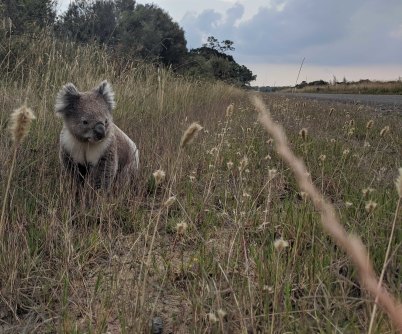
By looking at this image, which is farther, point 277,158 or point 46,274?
point 277,158

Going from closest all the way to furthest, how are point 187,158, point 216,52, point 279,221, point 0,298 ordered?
1. point 0,298
2. point 279,221
3. point 187,158
4. point 216,52

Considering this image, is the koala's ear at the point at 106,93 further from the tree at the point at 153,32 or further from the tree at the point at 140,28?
the tree at the point at 153,32

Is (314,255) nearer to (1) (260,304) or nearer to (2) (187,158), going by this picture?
(1) (260,304)

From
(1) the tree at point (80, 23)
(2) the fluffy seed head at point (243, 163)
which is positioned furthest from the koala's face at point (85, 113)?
(1) the tree at point (80, 23)

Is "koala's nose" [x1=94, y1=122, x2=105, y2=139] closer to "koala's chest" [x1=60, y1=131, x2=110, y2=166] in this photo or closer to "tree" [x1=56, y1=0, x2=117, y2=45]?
"koala's chest" [x1=60, y1=131, x2=110, y2=166]

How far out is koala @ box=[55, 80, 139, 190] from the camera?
14.0ft

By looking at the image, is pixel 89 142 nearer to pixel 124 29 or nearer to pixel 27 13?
pixel 27 13

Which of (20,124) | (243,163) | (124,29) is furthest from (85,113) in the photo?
(124,29)

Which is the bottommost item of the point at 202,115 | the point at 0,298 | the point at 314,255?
the point at 0,298

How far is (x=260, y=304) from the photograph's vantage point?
2041mm

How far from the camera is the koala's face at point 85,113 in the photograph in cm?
424

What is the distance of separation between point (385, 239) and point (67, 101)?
10.7ft

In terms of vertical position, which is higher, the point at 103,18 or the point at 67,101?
the point at 103,18

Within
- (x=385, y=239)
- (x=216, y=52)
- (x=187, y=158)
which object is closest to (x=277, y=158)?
(x=187, y=158)
